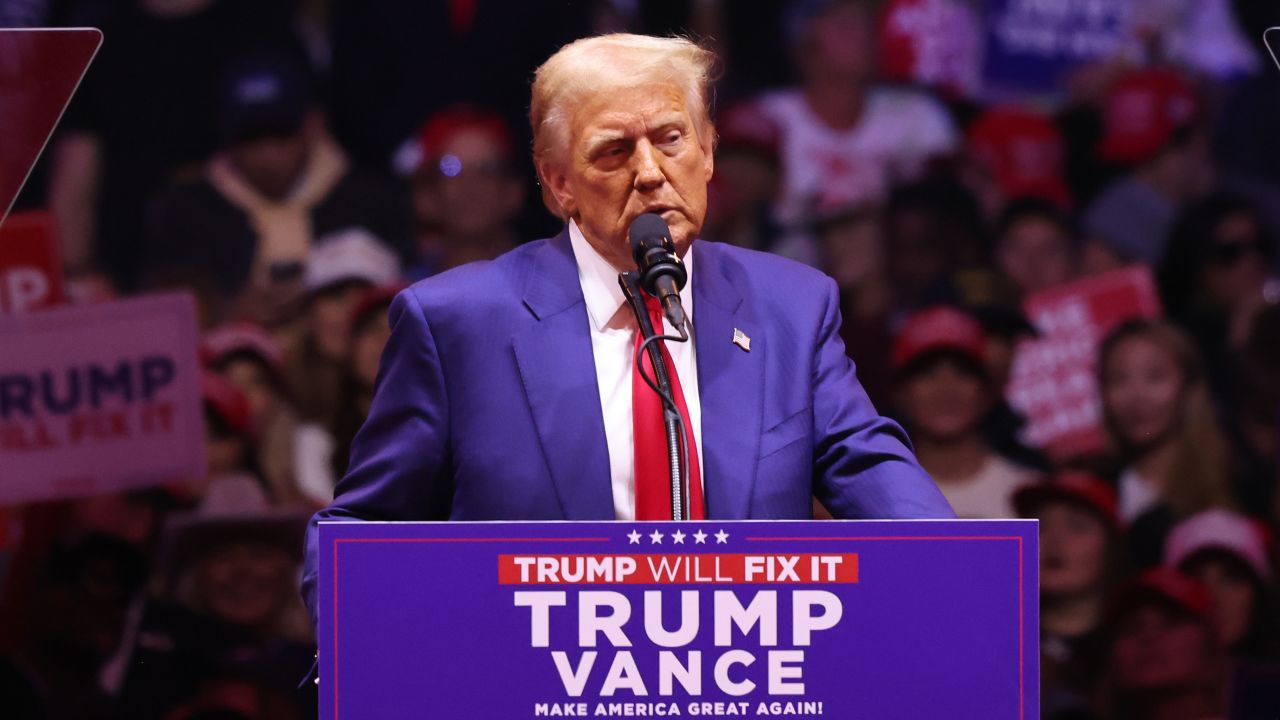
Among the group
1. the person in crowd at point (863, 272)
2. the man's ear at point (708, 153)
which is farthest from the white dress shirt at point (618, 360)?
the person in crowd at point (863, 272)

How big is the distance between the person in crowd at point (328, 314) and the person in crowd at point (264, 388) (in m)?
0.04

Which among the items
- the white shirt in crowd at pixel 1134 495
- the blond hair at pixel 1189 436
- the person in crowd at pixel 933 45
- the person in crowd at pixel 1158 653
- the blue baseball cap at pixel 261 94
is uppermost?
the person in crowd at pixel 933 45

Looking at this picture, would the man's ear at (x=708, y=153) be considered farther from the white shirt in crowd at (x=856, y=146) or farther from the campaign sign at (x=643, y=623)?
the white shirt in crowd at (x=856, y=146)

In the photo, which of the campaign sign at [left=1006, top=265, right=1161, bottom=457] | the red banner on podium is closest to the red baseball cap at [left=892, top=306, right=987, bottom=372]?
Result: the campaign sign at [left=1006, top=265, right=1161, bottom=457]

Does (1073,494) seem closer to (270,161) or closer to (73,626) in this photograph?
(270,161)

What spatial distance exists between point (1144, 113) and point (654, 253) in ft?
10.7

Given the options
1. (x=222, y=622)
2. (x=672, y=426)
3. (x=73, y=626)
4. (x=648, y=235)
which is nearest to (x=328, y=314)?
(x=222, y=622)

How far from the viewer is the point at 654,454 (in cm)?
185

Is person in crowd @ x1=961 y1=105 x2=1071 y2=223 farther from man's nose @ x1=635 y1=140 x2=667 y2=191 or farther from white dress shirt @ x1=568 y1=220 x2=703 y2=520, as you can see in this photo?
man's nose @ x1=635 y1=140 x2=667 y2=191

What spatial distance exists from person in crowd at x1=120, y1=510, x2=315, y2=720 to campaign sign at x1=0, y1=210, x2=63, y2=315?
0.73m

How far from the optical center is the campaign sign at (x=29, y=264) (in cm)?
423

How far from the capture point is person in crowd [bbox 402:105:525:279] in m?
4.35

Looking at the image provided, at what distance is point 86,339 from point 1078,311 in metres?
2.88

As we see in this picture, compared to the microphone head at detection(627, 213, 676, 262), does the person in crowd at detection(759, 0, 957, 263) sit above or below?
above
